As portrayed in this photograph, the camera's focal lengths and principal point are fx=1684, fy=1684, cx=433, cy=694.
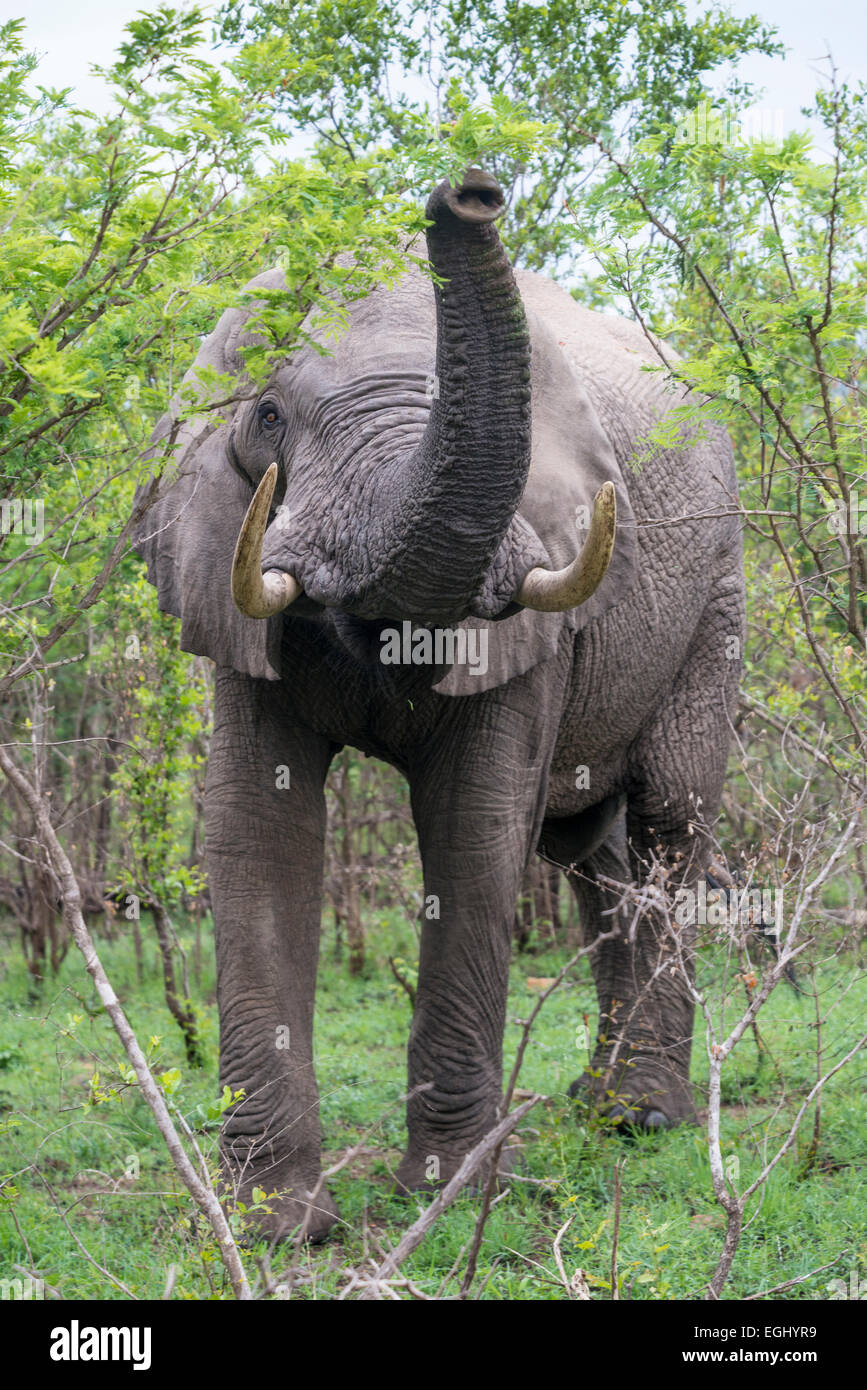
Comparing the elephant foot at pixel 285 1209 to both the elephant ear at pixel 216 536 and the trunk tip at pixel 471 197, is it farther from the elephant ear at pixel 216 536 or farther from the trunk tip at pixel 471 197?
the trunk tip at pixel 471 197

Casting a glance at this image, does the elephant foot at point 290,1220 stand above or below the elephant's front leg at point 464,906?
below

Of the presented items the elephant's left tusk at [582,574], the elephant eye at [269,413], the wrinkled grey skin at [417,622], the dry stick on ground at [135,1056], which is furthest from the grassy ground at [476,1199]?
the elephant eye at [269,413]

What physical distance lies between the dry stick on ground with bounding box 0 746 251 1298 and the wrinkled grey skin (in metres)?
1.13

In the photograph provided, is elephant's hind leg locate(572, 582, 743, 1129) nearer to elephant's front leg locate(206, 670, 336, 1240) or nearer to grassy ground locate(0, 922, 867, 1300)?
grassy ground locate(0, 922, 867, 1300)

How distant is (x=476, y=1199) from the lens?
18.4 ft

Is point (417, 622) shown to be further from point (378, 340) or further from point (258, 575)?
point (378, 340)

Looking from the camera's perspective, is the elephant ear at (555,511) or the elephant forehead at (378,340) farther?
the elephant ear at (555,511)

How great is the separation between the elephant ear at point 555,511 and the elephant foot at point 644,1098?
1.91m

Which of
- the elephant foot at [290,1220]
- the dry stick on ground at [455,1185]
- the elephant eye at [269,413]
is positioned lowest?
the elephant foot at [290,1220]

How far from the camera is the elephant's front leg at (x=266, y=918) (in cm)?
545

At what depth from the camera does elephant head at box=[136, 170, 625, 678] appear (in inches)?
169

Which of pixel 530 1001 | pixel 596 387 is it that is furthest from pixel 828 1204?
pixel 530 1001

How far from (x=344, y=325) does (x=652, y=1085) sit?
3835mm
